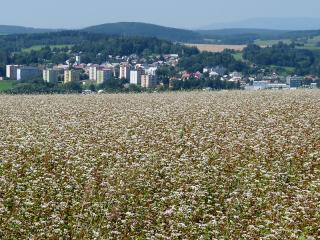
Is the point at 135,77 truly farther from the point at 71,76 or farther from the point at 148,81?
the point at 71,76

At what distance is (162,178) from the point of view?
496 inches

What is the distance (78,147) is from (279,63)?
332ft

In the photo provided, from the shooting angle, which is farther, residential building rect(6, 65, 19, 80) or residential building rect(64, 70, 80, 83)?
residential building rect(6, 65, 19, 80)

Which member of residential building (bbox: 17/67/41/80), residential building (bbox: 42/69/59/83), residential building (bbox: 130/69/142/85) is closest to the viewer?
residential building (bbox: 130/69/142/85)

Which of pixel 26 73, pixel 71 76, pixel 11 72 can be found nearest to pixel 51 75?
pixel 71 76

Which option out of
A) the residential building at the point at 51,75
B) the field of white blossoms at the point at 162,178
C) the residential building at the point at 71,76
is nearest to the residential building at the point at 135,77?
the residential building at the point at 71,76

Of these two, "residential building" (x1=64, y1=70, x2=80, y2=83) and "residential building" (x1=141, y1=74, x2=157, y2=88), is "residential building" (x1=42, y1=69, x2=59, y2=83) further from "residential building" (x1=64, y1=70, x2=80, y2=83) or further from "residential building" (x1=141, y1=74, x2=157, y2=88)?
"residential building" (x1=141, y1=74, x2=157, y2=88)

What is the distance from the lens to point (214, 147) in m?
15.3

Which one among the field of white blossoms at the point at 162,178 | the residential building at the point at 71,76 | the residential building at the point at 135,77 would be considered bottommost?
the residential building at the point at 71,76

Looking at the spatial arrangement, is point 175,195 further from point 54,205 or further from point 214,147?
point 214,147

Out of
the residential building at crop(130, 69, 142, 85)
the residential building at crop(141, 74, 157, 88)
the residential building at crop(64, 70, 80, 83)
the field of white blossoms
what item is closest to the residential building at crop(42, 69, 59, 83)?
the residential building at crop(64, 70, 80, 83)

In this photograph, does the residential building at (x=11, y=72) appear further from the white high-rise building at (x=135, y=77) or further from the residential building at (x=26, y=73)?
the white high-rise building at (x=135, y=77)

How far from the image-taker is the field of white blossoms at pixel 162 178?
31.0 feet

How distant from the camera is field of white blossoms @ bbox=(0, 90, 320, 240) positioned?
945cm
